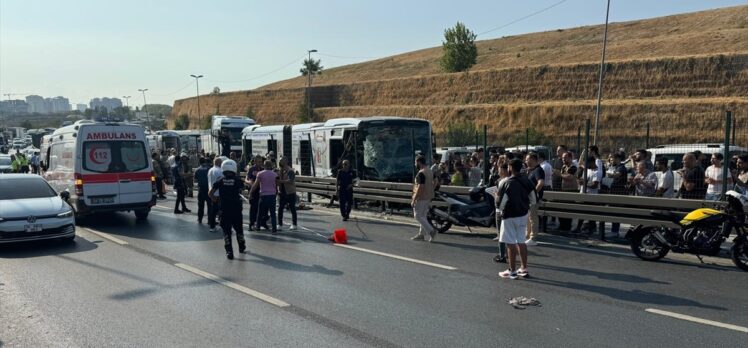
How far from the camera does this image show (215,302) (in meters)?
7.54

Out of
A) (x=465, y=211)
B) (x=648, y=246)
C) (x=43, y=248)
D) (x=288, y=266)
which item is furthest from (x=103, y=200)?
(x=648, y=246)

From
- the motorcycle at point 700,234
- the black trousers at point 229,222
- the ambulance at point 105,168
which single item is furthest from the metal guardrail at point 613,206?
the ambulance at point 105,168

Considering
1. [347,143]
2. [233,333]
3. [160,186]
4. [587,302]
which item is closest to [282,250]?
[233,333]

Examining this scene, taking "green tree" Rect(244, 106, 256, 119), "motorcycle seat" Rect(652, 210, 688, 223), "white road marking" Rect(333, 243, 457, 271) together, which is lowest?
"white road marking" Rect(333, 243, 457, 271)

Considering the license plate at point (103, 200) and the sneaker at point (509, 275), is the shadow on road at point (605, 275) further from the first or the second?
the license plate at point (103, 200)

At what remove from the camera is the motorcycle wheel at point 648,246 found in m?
9.72

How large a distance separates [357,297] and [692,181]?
7.26 meters

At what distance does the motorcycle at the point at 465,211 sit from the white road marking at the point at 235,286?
16.8 ft

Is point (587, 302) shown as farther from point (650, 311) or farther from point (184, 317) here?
point (184, 317)

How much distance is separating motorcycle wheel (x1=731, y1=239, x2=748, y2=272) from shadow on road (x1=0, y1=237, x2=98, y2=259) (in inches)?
421

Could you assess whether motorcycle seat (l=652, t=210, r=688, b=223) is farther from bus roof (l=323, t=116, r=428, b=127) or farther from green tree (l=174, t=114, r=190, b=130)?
green tree (l=174, t=114, r=190, b=130)

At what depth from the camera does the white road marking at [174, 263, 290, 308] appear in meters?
7.56

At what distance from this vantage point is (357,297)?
7703mm

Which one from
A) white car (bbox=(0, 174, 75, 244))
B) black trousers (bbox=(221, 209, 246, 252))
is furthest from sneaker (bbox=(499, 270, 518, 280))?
white car (bbox=(0, 174, 75, 244))
